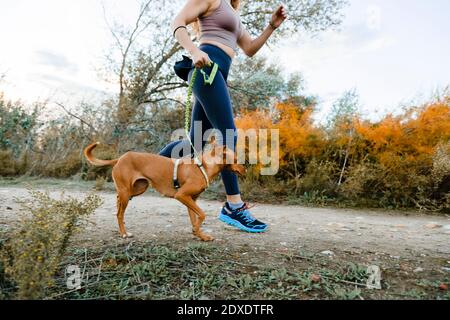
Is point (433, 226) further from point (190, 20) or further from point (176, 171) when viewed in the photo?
point (190, 20)

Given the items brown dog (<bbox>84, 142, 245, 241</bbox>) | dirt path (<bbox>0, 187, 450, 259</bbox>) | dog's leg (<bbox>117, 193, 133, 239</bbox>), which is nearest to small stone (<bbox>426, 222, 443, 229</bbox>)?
dirt path (<bbox>0, 187, 450, 259</bbox>)

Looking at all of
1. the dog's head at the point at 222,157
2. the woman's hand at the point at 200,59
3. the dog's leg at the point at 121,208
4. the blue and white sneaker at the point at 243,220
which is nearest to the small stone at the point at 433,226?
the blue and white sneaker at the point at 243,220

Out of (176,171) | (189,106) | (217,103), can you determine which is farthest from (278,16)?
(176,171)

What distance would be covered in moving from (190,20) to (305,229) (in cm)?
216

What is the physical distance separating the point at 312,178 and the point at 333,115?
1.49m

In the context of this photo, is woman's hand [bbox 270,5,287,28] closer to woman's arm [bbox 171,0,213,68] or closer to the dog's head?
woman's arm [bbox 171,0,213,68]

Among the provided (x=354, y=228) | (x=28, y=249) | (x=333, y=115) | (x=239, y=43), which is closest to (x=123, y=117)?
(x=333, y=115)

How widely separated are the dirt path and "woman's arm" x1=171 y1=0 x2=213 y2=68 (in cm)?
139

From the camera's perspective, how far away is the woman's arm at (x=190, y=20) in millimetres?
2322

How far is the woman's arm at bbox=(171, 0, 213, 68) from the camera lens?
2322 mm

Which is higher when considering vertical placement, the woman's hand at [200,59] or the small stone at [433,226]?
the woman's hand at [200,59]

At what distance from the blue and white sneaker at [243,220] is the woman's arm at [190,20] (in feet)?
4.41

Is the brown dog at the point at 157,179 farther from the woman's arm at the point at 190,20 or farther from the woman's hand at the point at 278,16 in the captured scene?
the woman's hand at the point at 278,16
